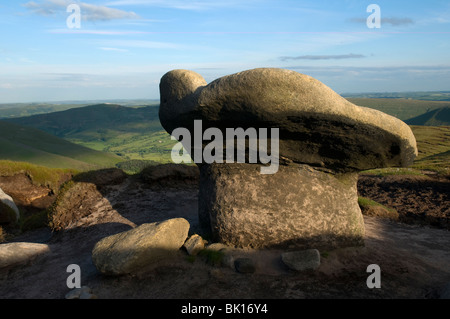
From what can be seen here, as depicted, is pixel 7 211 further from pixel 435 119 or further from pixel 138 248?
pixel 435 119

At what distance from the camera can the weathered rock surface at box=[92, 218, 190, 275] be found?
23.4 feet

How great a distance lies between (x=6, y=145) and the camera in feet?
297

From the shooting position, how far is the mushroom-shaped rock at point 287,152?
688cm

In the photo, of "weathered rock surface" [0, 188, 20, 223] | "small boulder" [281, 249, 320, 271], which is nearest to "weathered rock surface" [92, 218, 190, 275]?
"small boulder" [281, 249, 320, 271]

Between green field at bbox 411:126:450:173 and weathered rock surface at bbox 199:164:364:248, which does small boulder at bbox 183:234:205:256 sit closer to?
weathered rock surface at bbox 199:164:364:248

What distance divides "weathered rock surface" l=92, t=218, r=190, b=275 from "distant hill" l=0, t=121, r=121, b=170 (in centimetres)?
7462

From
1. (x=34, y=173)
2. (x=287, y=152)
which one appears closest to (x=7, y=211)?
(x=34, y=173)

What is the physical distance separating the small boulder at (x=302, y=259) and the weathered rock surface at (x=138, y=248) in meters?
2.74

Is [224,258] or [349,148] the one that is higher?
[349,148]

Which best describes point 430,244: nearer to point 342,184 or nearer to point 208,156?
point 342,184

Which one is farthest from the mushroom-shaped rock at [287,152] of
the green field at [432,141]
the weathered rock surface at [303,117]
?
the green field at [432,141]

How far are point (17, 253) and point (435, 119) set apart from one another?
707 ft
